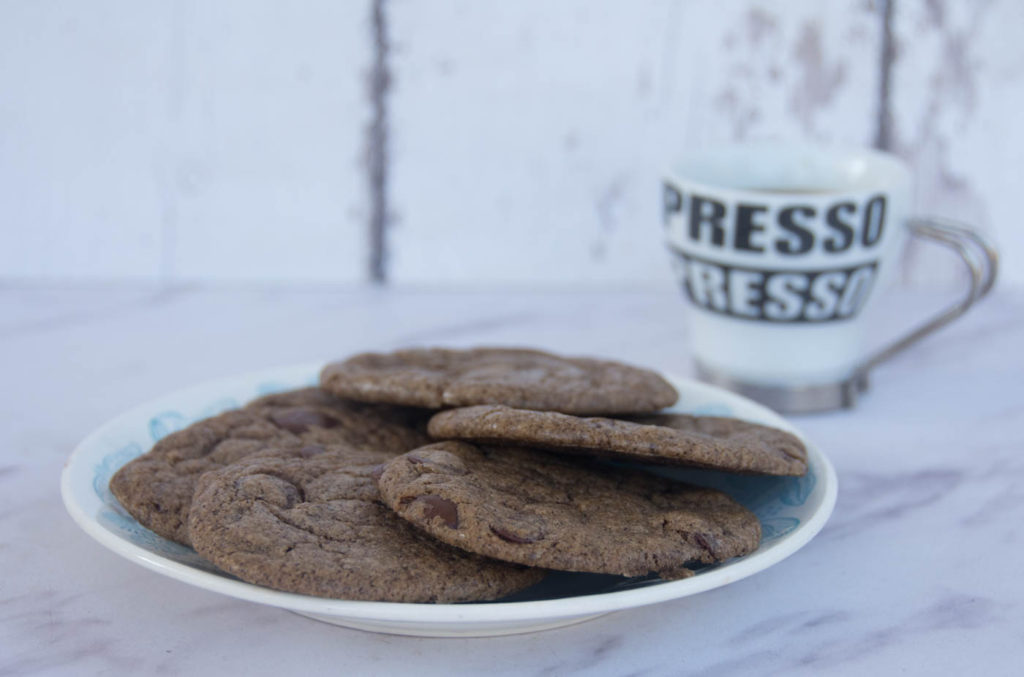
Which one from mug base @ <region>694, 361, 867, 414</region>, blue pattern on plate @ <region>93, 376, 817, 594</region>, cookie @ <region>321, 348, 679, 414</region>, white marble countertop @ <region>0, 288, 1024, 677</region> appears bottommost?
white marble countertop @ <region>0, 288, 1024, 677</region>

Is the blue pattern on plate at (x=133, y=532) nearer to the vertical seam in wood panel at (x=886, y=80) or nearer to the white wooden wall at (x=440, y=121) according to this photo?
Answer: the white wooden wall at (x=440, y=121)

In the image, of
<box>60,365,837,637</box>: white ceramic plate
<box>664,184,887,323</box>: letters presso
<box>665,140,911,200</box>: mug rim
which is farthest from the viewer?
<box>665,140,911,200</box>: mug rim

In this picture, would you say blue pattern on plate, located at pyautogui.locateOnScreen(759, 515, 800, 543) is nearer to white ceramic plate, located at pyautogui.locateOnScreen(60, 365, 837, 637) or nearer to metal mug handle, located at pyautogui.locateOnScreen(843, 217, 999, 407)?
white ceramic plate, located at pyautogui.locateOnScreen(60, 365, 837, 637)

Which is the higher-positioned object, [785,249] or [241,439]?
[785,249]

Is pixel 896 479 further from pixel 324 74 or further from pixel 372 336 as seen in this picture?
pixel 324 74

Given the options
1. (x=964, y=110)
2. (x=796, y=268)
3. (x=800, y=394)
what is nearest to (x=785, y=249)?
(x=796, y=268)

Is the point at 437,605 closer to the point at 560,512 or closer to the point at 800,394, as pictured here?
the point at 560,512

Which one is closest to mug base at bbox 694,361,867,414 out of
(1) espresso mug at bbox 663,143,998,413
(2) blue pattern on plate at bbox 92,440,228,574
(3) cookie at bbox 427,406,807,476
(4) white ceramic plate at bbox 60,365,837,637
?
(1) espresso mug at bbox 663,143,998,413
